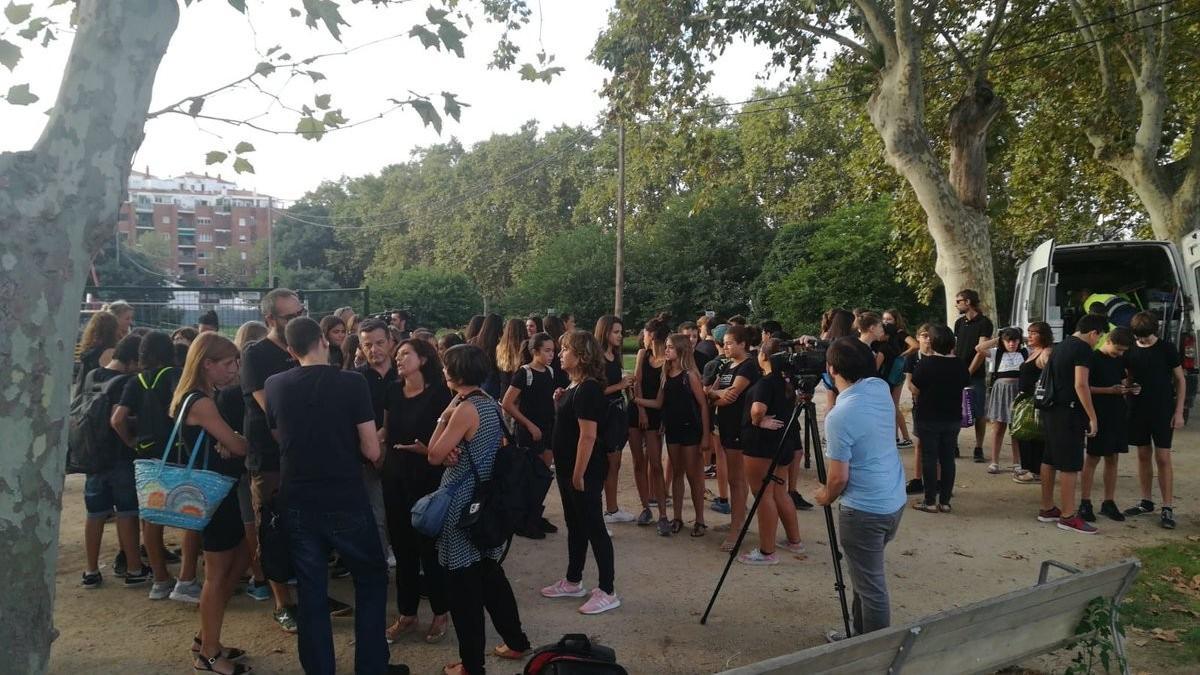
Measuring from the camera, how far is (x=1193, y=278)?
1155 centimetres

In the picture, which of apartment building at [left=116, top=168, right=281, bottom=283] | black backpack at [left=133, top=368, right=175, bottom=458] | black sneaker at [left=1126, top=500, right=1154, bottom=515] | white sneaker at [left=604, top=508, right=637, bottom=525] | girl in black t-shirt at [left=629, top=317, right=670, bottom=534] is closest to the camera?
black backpack at [left=133, top=368, right=175, bottom=458]

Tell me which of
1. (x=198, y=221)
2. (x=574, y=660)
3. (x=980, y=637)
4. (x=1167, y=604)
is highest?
(x=198, y=221)

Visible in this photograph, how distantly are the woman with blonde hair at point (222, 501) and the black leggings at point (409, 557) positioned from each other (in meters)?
0.79

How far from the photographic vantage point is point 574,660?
10.7 ft

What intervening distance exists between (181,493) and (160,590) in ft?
5.31

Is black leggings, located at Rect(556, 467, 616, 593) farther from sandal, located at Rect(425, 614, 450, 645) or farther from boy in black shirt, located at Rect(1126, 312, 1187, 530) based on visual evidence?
boy in black shirt, located at Rect(1126, 312, 1187, 530)

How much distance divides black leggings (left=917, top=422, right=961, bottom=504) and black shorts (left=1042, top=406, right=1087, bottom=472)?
28.5 inches

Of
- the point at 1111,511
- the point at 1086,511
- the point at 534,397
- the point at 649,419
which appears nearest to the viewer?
the point at 534,397

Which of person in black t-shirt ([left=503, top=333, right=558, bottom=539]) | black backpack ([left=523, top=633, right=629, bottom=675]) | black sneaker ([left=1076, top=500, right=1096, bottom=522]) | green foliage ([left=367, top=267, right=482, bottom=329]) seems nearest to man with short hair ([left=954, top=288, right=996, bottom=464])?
black sneaker ([left=1076, top=500, right=1096, bottom=522])

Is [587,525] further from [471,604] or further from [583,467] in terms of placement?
[471,604]

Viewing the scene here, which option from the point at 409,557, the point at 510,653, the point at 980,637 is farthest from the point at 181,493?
the point at 980,637

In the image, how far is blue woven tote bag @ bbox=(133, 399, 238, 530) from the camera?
155 inches

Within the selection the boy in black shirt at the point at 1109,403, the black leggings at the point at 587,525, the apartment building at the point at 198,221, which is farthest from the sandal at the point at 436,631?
the apartment building at the point at 198,221

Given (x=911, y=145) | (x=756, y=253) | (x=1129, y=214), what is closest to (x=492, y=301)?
(x=756, y=253)
